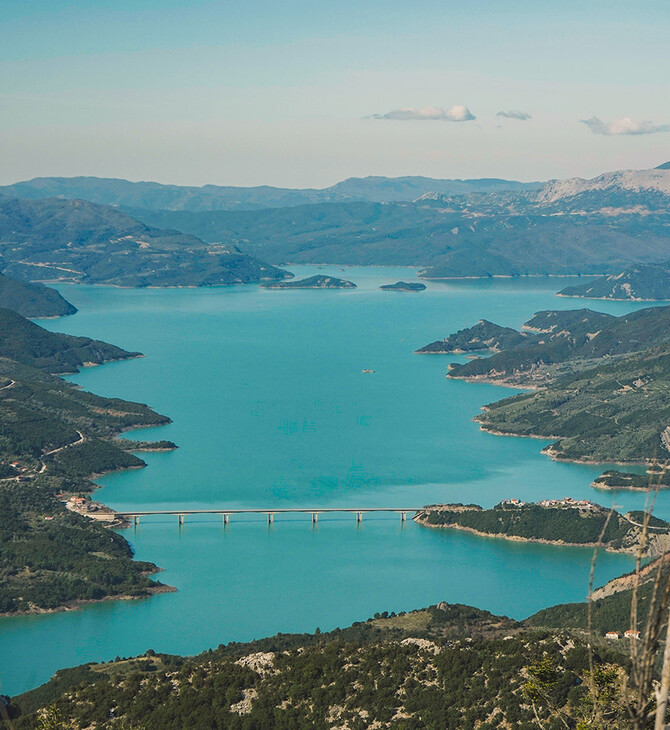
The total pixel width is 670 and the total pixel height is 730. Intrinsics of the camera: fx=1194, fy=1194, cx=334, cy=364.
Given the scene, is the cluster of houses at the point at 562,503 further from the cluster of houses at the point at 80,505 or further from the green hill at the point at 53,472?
the cluster of houses at the point at 80,505

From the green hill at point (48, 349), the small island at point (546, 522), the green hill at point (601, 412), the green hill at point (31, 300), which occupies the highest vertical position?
the green hill at point (31, 300)

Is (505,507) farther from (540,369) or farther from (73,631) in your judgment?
(540,369)

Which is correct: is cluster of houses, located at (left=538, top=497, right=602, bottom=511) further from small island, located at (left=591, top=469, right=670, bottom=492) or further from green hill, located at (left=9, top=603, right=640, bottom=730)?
green hill, located at (left=9, top=603, right=640, bottom=730)

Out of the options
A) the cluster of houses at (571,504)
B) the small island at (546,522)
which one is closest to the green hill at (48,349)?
the small island at (546,522)

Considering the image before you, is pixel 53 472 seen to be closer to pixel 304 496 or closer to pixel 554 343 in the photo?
pixel 304 496

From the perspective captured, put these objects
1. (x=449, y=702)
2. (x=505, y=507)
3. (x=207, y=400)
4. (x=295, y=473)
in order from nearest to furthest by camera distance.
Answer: (x=449, y=702), (x=505, y=507), (x=295, y=473), (x=207, y=400)

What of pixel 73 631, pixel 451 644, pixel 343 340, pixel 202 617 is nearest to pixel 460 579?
pixel 202 617
